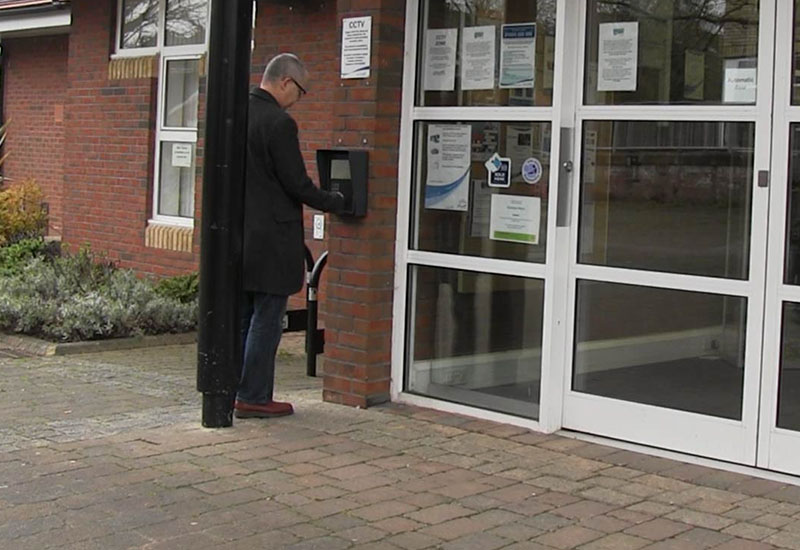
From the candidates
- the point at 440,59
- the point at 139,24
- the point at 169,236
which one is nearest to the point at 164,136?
the point at 169,236

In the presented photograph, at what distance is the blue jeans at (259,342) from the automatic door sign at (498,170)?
140 cm

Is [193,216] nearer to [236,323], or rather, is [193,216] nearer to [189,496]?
[236,323]

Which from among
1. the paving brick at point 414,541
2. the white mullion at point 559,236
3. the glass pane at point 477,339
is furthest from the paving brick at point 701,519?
the glass pane at point 477,339

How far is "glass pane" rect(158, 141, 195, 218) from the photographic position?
12.2 metres

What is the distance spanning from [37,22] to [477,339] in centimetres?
930

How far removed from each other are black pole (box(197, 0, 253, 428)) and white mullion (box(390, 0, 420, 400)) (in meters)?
1.09

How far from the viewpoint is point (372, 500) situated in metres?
5.34

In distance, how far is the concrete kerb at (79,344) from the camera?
364 inches

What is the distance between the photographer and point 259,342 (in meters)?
6.86

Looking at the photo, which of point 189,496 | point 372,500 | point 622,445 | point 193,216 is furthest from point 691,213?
point 193,216

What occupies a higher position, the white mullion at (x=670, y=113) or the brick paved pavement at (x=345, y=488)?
the white mullion at (x=670, y=113)

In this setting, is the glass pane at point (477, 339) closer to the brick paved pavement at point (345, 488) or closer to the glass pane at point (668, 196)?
the brick paved pavement at point (345, 488)


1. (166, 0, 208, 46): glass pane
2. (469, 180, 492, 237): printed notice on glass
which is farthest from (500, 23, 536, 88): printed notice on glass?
(166, 0, 208, 46): glass pane

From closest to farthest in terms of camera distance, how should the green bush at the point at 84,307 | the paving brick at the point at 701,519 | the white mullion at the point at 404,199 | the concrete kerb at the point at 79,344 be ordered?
the paving brick at the point at 701,519, the white mullion at the point at 404,199, the concrete kerb at the point at 79,344, the green bush at the point at 84,307
